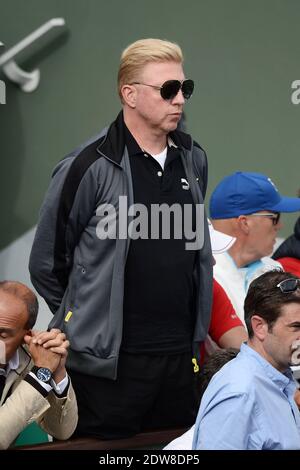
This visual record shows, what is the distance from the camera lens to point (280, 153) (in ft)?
19.4

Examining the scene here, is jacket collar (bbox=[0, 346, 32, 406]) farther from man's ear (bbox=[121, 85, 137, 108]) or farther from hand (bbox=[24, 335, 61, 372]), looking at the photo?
man's ear (bbox=[121, 85, 137, 108])

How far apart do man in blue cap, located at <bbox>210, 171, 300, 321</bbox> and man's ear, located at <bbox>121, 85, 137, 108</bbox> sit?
87 cm

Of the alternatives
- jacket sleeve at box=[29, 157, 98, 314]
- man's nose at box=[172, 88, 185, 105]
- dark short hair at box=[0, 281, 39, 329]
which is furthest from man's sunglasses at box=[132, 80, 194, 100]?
dark short hair at box=[0, 281, 39, 329]

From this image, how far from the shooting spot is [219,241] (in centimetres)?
462

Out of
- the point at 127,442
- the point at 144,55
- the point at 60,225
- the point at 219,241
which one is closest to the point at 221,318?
the point at 219,241

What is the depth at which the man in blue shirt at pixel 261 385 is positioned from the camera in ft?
10.1

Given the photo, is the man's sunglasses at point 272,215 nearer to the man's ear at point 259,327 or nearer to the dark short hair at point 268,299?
the dark short hair at point 268,299

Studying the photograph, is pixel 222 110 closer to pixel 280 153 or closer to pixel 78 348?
pixel 280 153

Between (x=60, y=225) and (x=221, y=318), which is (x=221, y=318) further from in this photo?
(x=60, y=225)

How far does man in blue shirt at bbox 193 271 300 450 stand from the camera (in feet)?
10.1

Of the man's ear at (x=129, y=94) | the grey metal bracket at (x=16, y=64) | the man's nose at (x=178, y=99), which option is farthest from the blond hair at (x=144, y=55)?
the grey metal bracket at (x=16, y=64)
